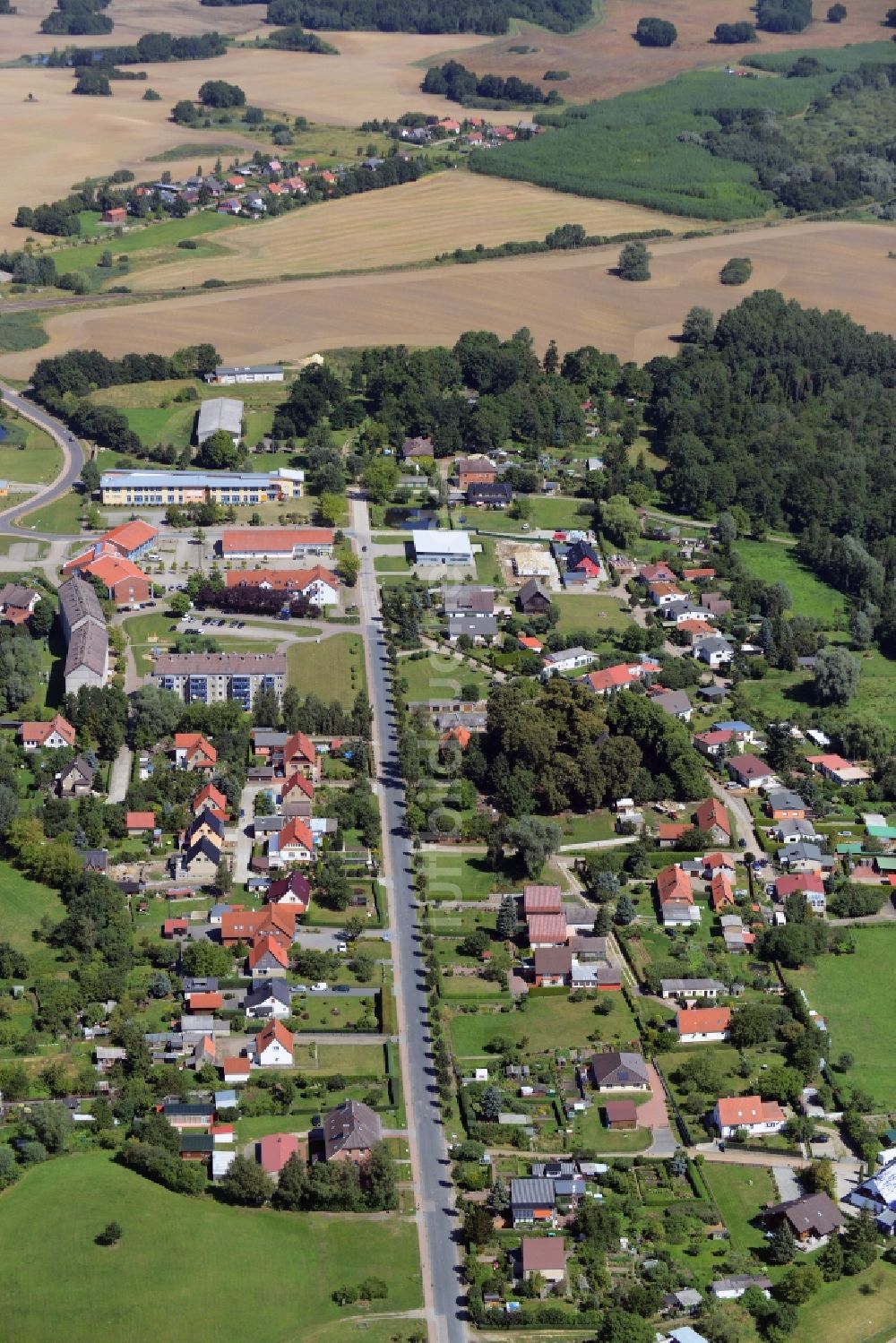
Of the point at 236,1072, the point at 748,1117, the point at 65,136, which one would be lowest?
the point at 236,1072

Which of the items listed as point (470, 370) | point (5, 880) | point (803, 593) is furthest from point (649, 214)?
point (5, 880)

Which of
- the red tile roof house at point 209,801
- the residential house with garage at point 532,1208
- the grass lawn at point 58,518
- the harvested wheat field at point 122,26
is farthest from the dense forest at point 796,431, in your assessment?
the harvested wheat field at point 122,26

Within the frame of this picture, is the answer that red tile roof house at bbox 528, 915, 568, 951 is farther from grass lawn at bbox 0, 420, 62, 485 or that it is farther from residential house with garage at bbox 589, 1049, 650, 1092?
grass lawn at bbox 0, 420, 62, 485

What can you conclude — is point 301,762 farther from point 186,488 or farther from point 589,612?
point 186,488

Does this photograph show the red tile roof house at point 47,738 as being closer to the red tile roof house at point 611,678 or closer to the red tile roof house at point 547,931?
the red tile roof house at point 547,931

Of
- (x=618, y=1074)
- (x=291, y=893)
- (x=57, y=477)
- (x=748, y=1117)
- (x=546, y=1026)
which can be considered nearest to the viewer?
(x=748, y=1117)

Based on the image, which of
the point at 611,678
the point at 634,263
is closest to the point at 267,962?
the point at 611,678

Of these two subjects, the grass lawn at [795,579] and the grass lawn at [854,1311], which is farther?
the grass lawn at [795,579]
